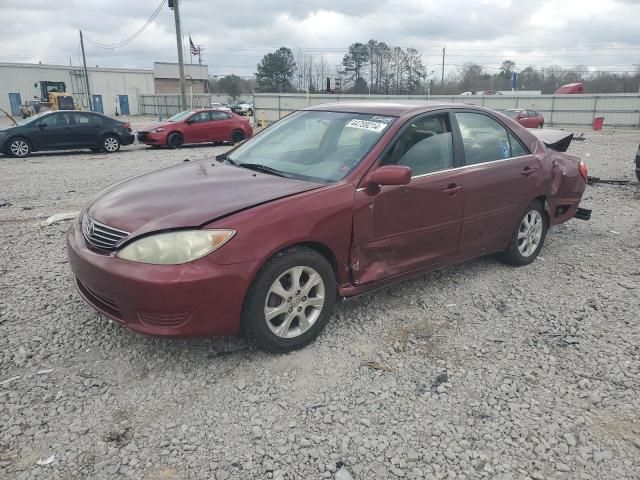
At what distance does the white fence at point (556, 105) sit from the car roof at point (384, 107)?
2637 cm

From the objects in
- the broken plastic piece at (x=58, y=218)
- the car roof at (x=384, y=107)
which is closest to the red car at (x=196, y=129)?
the broken plastic piece at (x=58, y=218)

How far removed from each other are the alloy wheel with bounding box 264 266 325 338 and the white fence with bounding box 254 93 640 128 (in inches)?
1098

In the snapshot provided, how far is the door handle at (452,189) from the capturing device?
3999 mm

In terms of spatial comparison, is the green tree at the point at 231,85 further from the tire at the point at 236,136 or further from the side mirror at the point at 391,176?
the side mirror at the point at 391,176

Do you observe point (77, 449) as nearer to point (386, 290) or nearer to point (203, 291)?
point (203, 291)

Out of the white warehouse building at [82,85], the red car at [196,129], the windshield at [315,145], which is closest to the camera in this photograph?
the windshield at [315,145]

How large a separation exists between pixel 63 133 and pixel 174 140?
3526mm

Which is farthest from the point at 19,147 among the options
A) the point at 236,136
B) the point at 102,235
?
the point at 102,235

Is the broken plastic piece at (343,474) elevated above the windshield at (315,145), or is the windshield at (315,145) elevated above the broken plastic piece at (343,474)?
the windshield at (315,145)

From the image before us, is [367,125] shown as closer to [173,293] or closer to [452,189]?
[452,189]

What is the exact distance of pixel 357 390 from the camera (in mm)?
2992

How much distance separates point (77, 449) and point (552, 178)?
4650 millimetres

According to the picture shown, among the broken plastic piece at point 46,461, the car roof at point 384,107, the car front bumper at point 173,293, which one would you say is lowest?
the broken plastic piece at point 46,461

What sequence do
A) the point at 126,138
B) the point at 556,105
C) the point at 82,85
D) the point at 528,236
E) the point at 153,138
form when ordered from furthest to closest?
the point at 82,85
the point at 556,105
the point at 153,138
the point at 126,138
the point at 528,236
